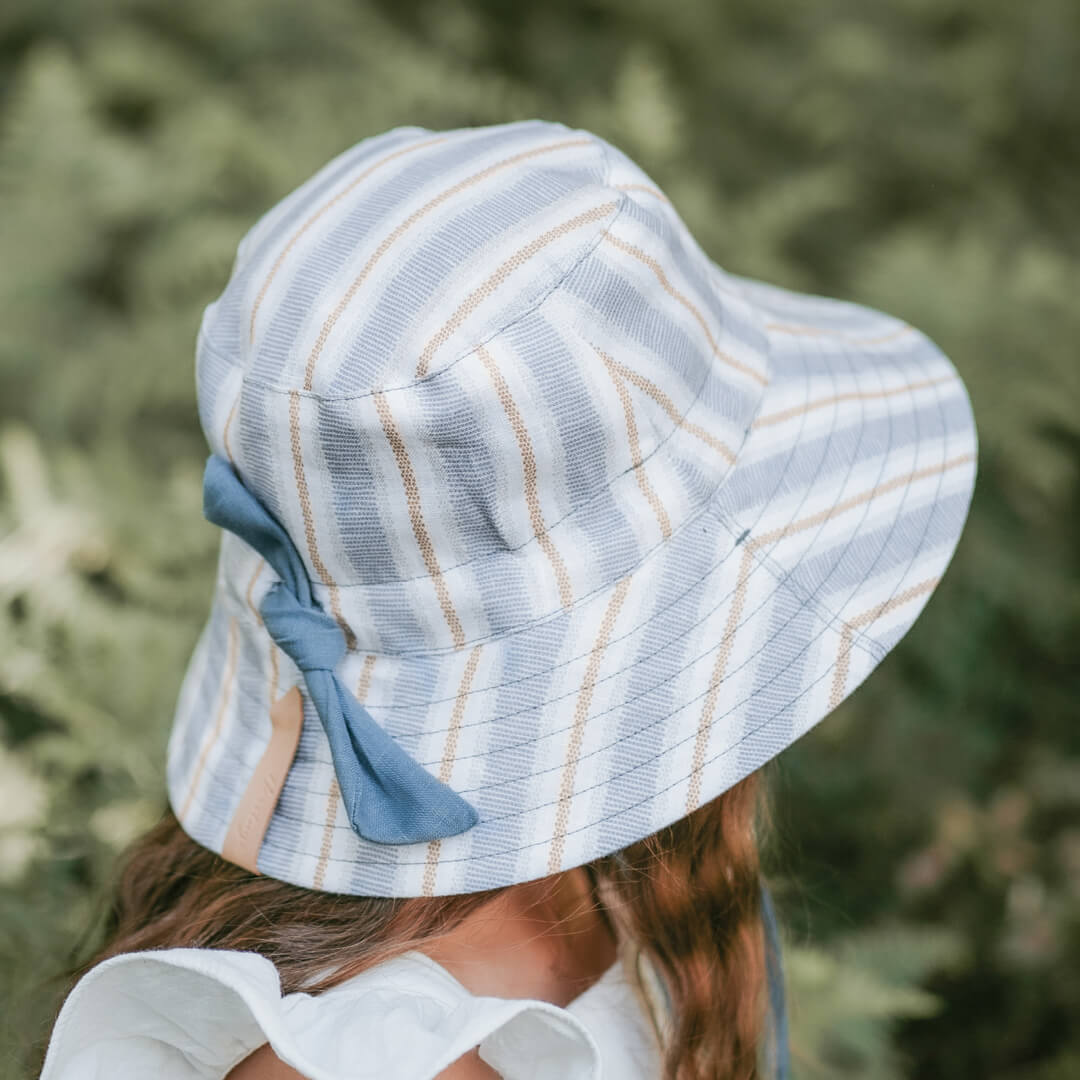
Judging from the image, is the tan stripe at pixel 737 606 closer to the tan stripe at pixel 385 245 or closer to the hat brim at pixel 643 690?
the hat brim at pixel 643 690

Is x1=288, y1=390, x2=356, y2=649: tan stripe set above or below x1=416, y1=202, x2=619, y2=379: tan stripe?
below

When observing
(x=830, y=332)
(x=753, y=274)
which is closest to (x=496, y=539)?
(x=830, y=332)

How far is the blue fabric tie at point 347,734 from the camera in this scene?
2.63 feet

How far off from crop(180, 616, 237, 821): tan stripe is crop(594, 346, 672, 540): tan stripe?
1.27 feet

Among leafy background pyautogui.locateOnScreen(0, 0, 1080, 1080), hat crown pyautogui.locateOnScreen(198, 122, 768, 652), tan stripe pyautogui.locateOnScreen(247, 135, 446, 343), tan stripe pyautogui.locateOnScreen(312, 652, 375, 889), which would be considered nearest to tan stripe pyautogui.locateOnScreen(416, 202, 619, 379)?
hat crown pyautogui.locateOnScreen(198, 122, 768, 652)

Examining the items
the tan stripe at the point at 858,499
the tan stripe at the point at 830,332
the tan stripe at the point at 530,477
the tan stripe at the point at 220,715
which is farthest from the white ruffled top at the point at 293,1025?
the tan stripe at the point at 830,332

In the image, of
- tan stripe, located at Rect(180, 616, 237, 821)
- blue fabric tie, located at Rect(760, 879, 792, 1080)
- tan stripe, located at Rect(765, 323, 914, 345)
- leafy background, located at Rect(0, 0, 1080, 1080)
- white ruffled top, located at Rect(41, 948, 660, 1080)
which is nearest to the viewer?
white ruffled top, located at Rect(41, 948, 660, 1080)

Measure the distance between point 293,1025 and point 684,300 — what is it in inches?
24.8

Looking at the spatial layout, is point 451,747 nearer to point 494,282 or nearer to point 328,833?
point 328,833

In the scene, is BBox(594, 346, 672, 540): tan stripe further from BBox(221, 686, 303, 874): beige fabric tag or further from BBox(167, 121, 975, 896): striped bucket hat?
BBox(221, 686, 303, 874): beige fabric tag

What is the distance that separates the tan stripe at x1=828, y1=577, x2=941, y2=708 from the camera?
2.78ft

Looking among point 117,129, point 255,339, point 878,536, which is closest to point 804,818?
point 878,536

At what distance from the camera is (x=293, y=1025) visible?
75cm

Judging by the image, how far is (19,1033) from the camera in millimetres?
1216
